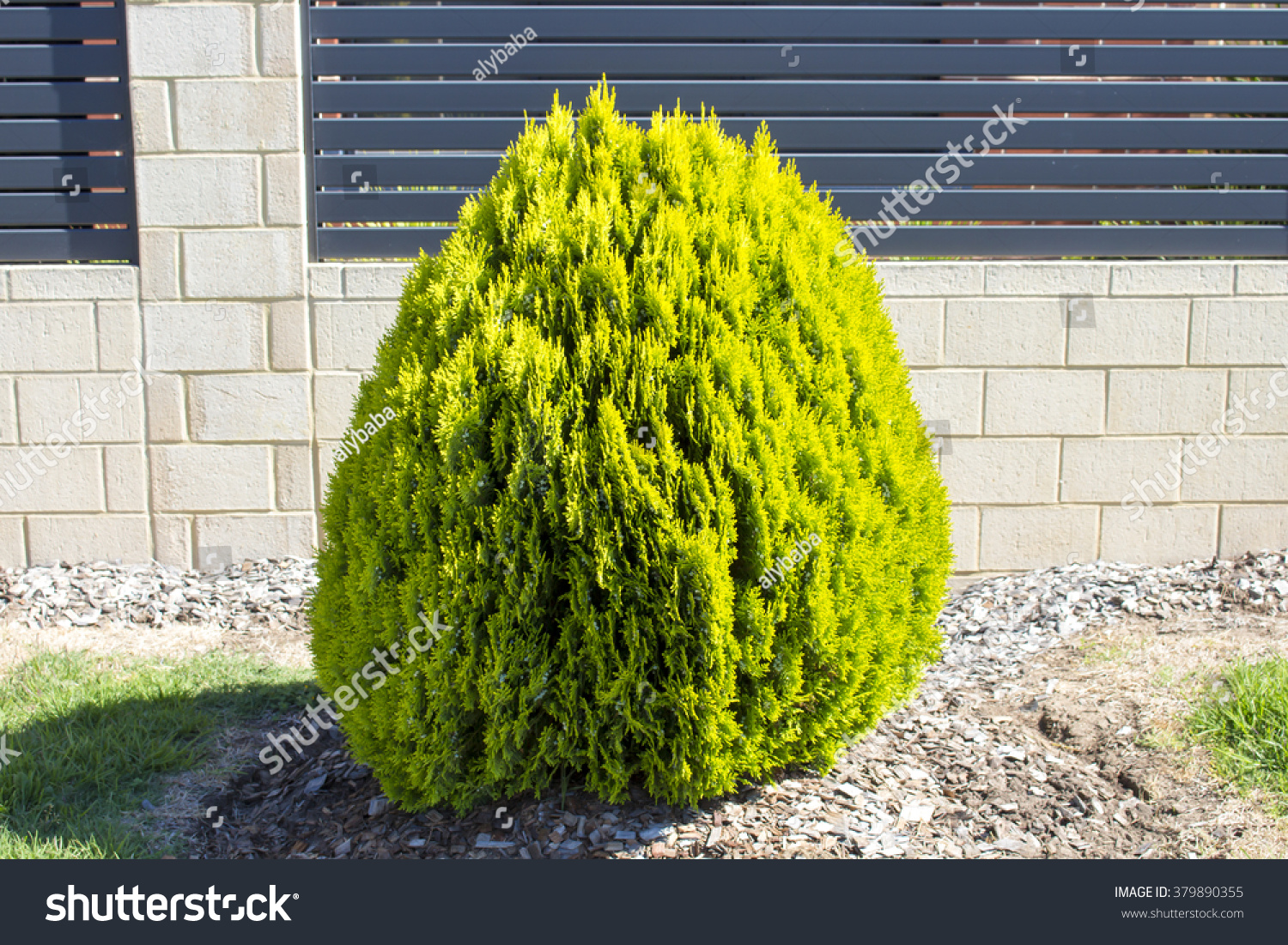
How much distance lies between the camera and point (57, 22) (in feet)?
16.9

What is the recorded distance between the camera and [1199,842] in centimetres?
275

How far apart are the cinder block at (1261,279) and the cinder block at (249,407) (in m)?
5.38

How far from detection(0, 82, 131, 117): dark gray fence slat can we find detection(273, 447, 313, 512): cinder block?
7.26 ft

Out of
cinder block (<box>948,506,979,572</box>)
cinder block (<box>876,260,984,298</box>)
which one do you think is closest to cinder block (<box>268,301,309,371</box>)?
cinder block (<box>876,260,984,298</box>)

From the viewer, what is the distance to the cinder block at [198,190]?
505 centimetres

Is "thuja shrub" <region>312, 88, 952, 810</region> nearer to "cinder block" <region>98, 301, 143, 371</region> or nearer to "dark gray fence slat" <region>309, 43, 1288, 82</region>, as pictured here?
"dark gray fence slat" <region>309, 43, 1288, 82</region>

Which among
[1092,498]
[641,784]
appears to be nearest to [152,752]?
[641,784]

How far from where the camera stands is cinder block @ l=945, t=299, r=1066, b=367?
5148mm

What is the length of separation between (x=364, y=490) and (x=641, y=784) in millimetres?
1170

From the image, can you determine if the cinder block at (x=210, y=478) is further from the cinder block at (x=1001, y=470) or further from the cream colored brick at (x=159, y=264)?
the cinder block at (x=1001, y=470)

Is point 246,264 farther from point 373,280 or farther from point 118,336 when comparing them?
point 118,336

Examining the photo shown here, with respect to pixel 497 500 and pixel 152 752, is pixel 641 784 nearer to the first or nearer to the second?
pixel 497 500

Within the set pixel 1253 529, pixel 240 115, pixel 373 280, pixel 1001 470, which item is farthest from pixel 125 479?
pixel 1253 529

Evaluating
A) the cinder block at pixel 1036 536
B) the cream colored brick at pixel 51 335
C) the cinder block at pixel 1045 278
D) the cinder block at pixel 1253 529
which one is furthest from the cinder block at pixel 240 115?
the cinder block at pixel 1253 529
